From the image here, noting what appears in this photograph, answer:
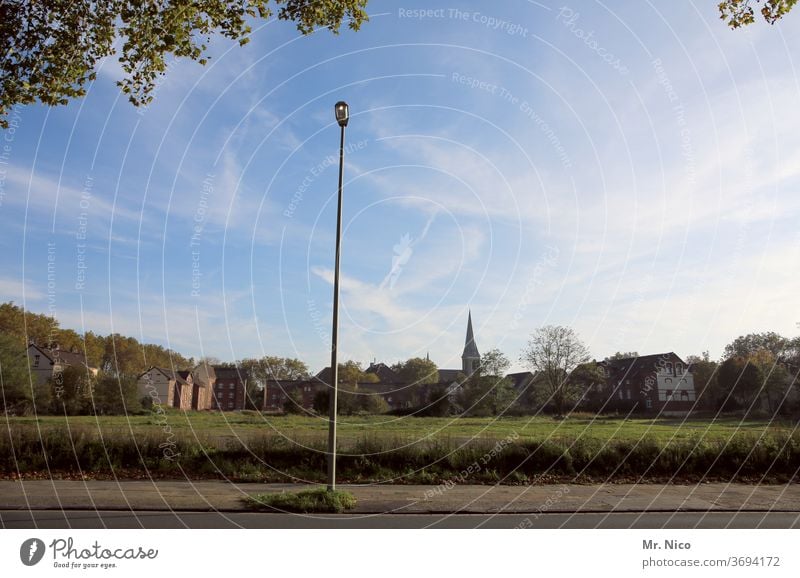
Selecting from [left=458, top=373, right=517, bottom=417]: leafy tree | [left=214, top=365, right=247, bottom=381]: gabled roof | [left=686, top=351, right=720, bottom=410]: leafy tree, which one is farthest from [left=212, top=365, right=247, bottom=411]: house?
[left=686, top=351, right=720, bottom=410]: leafy tree

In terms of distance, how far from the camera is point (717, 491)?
15430 mm

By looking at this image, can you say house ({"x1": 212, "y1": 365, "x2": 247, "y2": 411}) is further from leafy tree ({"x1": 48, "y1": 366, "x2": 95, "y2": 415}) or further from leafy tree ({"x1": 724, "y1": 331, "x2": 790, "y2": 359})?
leafy tree ({"x1": 724, "y1": 331, "x2": 790, "y2": 359})

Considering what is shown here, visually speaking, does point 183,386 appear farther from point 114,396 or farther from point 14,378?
point 14,378

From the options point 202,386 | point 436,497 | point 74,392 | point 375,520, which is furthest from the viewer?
point 202,386

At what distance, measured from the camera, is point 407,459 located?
17750 mm

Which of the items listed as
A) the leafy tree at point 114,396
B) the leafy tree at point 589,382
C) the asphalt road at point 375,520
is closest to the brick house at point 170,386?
the leafy tree at point 114,396

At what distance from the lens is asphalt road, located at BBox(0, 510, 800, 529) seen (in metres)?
10.1

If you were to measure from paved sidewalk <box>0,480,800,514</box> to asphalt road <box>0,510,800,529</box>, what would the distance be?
0.59 metres

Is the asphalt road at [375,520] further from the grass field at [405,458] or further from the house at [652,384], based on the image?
Answer: the house at [652,384]

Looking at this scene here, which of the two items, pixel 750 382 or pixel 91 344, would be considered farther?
A: pixel 91 344

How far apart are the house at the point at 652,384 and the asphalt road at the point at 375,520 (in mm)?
64335

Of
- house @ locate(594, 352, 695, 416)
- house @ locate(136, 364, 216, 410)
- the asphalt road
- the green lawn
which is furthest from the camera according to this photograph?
house @ locate(136, 364, 216, 410)

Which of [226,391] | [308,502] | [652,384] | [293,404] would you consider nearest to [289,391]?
[293,404]

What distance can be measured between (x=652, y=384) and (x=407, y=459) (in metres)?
69.4
